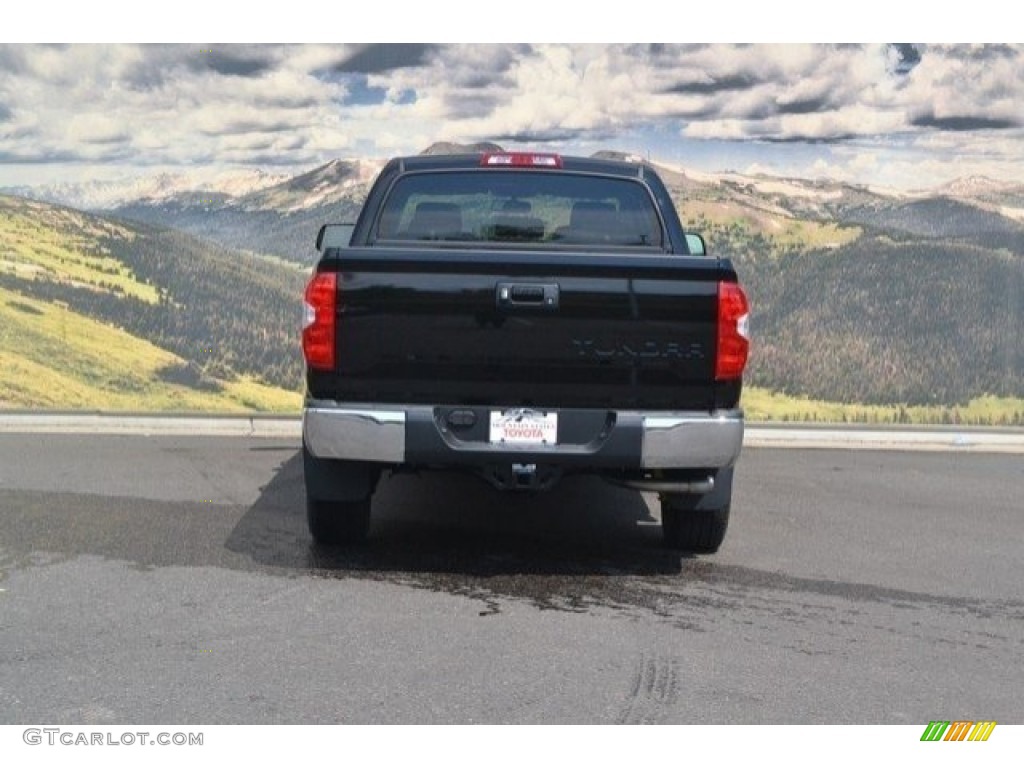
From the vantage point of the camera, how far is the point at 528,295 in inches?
→ 212

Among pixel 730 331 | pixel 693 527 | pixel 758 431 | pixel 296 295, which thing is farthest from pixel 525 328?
pixel 296 295

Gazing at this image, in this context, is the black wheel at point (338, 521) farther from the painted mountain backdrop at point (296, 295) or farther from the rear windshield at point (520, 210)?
the painted mountain backdrop at point (296, 295)

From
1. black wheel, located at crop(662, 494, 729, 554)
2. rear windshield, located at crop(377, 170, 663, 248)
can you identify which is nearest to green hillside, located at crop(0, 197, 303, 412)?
rear windshield, located at crop(377, 170, 663, 248)

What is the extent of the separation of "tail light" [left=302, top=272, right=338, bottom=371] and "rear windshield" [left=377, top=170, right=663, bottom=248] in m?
1.19

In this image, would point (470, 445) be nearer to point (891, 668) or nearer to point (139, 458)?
point (891, 668)

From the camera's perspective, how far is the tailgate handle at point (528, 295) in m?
5.38

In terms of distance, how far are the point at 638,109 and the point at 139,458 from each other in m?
5.17

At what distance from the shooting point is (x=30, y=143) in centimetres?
1120

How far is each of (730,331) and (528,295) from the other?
0.89 m

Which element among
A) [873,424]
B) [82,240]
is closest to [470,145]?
[82,240]

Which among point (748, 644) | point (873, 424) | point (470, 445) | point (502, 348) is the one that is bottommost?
point (873, 424)
